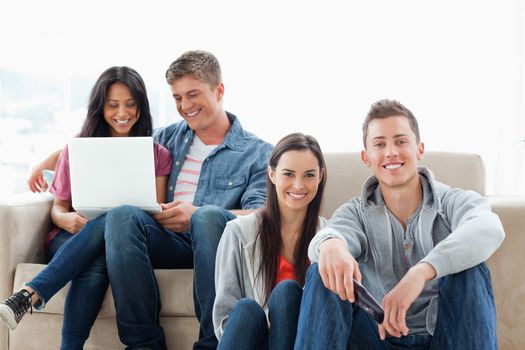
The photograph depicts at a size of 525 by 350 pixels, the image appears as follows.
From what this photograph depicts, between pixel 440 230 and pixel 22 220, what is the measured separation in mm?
1342

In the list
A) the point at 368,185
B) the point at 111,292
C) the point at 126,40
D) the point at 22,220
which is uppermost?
the point at 126,40

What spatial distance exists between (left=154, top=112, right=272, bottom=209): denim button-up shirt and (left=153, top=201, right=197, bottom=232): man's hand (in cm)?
20

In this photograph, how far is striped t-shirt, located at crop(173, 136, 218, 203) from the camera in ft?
8.09

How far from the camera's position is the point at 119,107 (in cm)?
247

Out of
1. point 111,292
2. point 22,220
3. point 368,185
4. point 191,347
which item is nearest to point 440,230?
point 368,185

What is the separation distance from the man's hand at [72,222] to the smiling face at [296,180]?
2.27 ft

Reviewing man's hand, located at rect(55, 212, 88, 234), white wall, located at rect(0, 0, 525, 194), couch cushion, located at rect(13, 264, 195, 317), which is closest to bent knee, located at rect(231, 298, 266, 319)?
couch cushion, located at rect(13, 264, 195, 317)

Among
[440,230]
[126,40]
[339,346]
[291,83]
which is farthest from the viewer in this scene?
[126,40]

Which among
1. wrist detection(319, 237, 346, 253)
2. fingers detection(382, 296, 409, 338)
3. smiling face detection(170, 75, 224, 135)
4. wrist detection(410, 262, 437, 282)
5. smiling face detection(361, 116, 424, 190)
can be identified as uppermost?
smiling face detection(170, 75, 224, 135)

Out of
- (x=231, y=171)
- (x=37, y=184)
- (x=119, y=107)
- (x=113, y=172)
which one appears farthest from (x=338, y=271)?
(x=37, y=184)

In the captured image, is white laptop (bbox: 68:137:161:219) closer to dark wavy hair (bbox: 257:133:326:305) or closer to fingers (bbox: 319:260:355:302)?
dark wavy hair (bbox: 257:133:326:305)

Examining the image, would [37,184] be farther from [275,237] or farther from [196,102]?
[275,237]

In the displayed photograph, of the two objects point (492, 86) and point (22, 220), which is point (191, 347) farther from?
point (492, 86)

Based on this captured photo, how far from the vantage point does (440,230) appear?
5.74 ft
